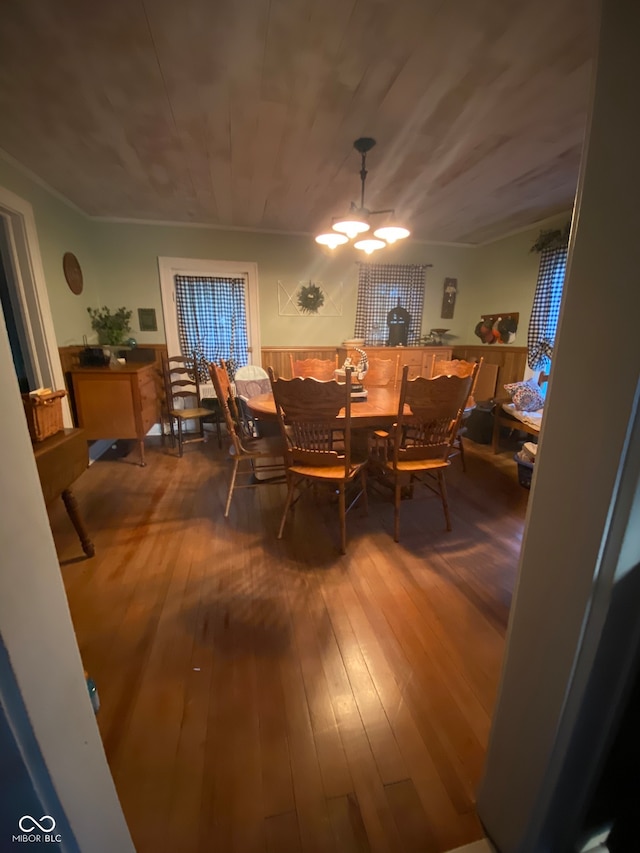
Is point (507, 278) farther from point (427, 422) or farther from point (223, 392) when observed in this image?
point (223, 392)

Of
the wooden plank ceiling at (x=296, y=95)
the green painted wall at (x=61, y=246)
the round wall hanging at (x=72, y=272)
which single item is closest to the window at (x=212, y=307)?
the green painted wall at (x=61, y=246)

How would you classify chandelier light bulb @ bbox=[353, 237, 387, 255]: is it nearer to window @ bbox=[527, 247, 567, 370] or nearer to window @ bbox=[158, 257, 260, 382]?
window @ bbox=[158, 257, 260, 382]

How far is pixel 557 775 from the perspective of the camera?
683mm

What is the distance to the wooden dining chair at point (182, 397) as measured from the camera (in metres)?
3.66

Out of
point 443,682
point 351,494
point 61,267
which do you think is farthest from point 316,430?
point 61,267

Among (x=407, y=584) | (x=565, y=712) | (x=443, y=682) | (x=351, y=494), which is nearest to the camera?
(x=565, y=712)

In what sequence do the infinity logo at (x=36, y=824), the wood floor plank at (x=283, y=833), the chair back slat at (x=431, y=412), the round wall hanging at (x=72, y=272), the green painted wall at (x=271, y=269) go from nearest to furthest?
the infinity logo at (x=36, y=824), the wood floor plank at (x=283, y=833), the chair back slat at (x=431, y=412), the round wall hanging at (x=72, y=272), the green painted wall at (x=271, y=269)

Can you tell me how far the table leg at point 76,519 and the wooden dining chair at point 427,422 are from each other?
180 centimetres

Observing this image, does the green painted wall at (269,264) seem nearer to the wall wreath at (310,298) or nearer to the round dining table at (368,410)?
the wall wreath at (310,298)

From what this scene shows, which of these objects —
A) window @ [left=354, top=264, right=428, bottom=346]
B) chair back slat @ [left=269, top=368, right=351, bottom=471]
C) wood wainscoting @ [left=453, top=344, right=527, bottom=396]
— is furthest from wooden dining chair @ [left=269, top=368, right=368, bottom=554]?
window @ [left=354, top=264, right=428, bottom=346]

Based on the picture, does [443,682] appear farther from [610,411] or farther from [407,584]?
[610,411]

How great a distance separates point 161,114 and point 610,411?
8.55 feet

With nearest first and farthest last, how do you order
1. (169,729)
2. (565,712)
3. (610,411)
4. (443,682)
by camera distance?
(610,411) < (565,712) < (169,729) < (443,682)

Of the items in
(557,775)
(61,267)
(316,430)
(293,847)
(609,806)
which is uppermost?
(61,267)
